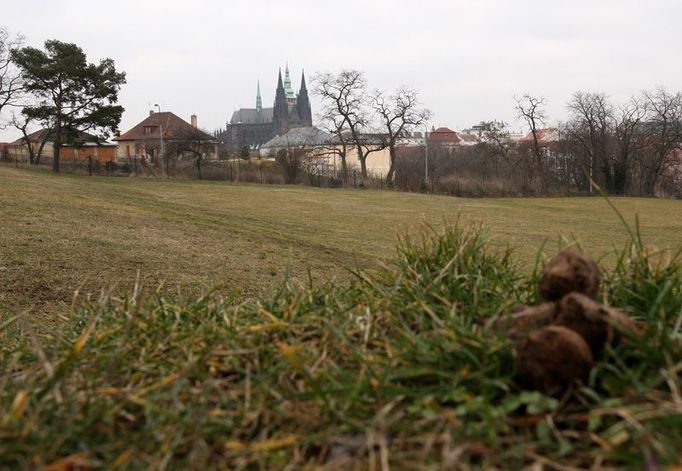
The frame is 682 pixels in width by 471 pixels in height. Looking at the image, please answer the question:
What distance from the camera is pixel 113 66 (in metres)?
50.7

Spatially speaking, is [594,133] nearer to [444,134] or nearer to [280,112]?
[444,134]

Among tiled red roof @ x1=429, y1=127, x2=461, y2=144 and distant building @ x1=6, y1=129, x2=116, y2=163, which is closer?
distant building @ x1=6, y1=129, x2=116, y2=163

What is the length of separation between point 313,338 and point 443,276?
1.19ft

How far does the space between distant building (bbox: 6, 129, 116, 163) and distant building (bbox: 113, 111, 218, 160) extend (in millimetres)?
2169

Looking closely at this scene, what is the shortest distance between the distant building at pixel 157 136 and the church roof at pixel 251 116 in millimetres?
67081

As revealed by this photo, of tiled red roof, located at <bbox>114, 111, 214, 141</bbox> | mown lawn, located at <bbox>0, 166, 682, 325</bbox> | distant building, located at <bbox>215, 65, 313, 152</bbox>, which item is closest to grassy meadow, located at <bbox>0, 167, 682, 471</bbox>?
mown lawn, located at <bbox>0, 166, 682, 325</bbox>

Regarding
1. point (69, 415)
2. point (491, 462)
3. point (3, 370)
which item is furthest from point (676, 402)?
point (3, 370)

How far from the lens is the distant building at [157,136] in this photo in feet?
202

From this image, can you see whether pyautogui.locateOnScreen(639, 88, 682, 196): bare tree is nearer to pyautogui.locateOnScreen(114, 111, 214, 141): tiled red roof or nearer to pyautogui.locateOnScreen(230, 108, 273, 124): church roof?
pyautogui.locateOnScreen(114, 111, 214, 141): tiled red roof

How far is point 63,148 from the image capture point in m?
67.2

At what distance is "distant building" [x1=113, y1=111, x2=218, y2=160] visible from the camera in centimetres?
6150

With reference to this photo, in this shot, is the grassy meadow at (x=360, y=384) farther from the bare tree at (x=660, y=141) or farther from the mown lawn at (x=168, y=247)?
the bare tree at (x=660, y=141)

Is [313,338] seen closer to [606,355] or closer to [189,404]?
[189,404]

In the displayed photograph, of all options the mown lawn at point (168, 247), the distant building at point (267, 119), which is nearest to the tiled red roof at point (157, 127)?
the mown lawn at point (168, 247)
